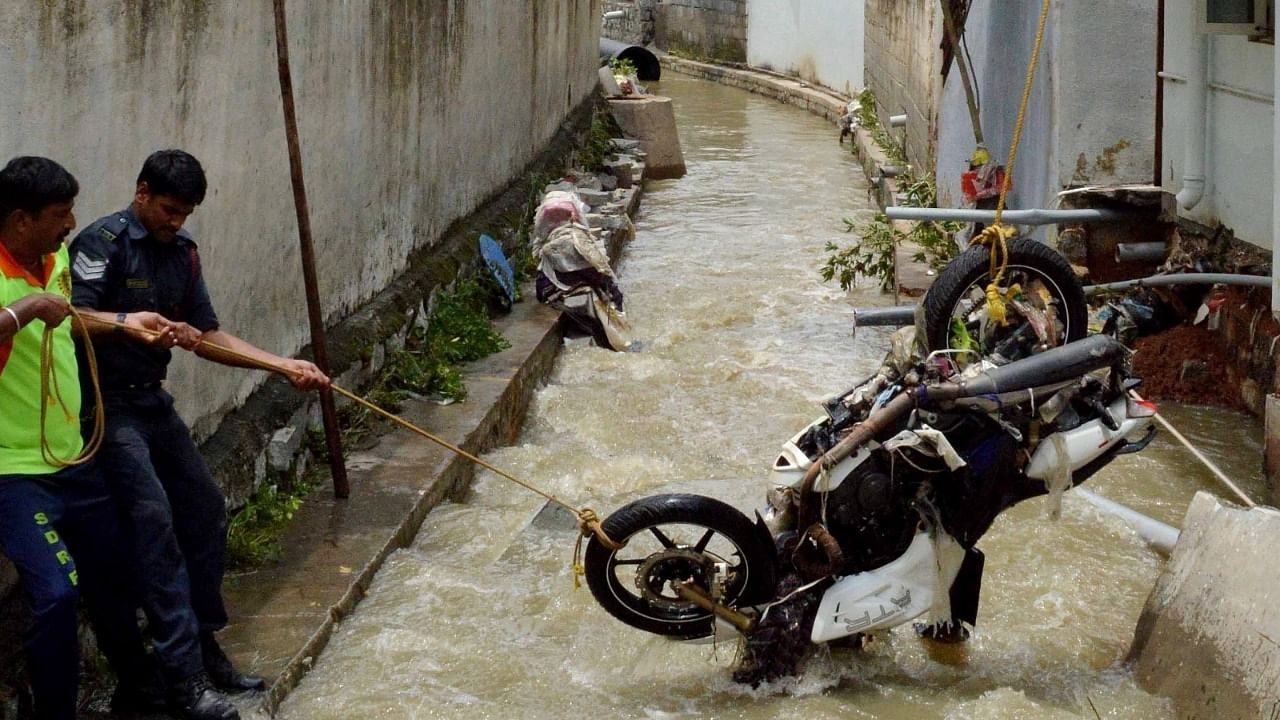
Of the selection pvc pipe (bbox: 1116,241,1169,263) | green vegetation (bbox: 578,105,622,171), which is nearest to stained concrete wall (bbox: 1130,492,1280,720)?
pvc pipe (bbox: 1116,241,1169,263)

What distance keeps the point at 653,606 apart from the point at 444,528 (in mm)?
1699

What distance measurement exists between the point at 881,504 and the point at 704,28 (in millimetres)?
30397

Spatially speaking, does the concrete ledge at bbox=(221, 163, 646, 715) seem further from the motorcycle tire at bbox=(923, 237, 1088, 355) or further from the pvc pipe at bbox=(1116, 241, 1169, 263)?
the pvc pipe at bbox=(1116, 241, 1169, 263)

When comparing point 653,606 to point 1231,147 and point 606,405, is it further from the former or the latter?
point 1231,147

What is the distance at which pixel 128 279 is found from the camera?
161 inches

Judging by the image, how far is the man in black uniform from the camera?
13.1ft

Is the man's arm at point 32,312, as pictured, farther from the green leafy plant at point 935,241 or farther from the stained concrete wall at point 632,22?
the stained concrete wall at point 632,22

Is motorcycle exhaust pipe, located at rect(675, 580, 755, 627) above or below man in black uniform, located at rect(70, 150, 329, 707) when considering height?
below

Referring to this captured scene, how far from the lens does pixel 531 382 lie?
8.68 metres

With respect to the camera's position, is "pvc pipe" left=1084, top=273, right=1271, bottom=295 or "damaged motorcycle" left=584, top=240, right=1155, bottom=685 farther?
"pvc pipe" left=1084, top=273, right=1271, bottom=295

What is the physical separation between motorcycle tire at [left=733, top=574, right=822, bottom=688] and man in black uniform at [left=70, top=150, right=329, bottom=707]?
63.6 inches

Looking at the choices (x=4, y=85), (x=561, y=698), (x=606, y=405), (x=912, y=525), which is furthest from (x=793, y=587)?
(x=606, y=405)

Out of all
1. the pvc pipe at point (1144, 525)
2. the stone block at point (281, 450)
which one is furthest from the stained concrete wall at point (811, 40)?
the stone block at point (281, 450)

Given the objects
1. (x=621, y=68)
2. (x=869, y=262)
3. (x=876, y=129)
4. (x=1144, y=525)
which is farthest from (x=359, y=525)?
(x=621, y=68)
